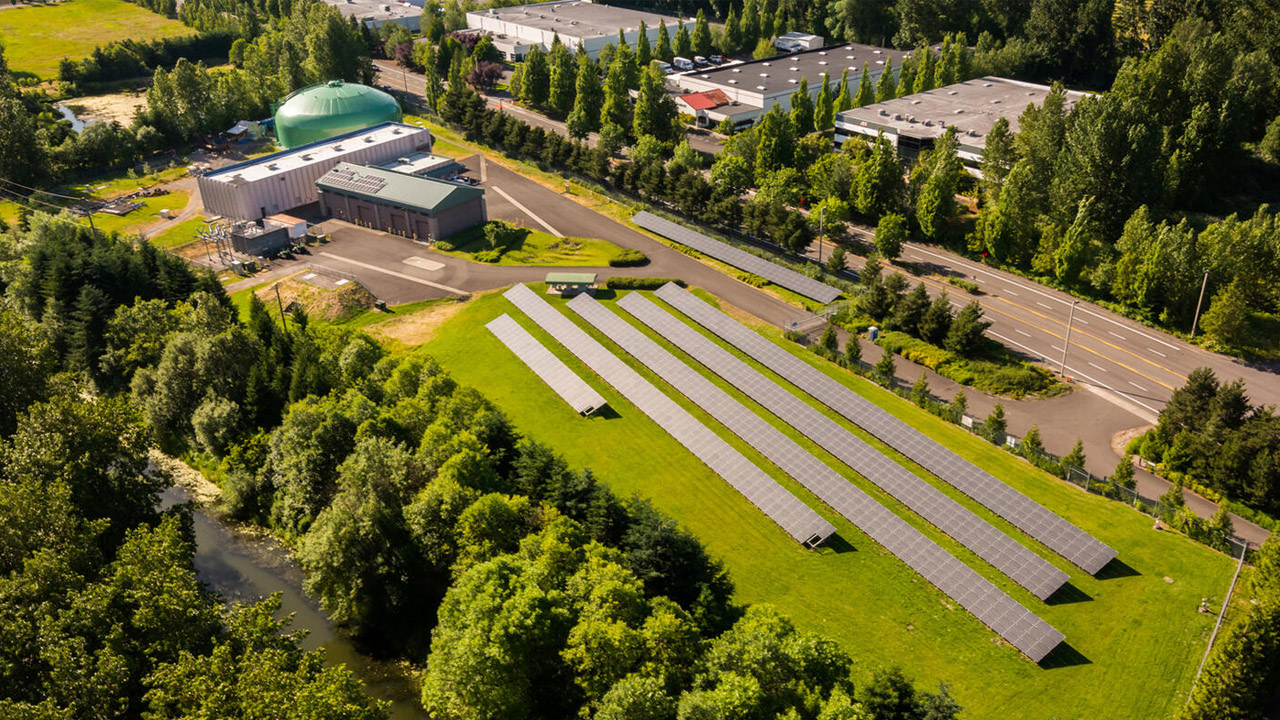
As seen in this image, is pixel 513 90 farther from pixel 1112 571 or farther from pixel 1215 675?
pixel 1215 675

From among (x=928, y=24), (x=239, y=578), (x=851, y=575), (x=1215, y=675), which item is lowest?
(x=239, y=578)

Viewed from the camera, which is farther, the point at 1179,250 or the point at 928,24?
the point at 928,24

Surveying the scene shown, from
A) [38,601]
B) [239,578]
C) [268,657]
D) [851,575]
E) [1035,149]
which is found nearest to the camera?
[268,657]

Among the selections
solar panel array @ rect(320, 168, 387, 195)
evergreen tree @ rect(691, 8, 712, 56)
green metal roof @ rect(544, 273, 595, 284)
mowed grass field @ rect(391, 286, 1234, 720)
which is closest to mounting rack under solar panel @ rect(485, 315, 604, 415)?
mowed grass field @ rect(391, 286, 1234, 720)

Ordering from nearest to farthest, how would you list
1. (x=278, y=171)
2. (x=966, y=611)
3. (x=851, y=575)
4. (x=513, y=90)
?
1. (x=966, y=611)
2. (x=851, y=575)
3. (x=278, y=171)
4. (x=513, y=90)

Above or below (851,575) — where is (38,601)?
above

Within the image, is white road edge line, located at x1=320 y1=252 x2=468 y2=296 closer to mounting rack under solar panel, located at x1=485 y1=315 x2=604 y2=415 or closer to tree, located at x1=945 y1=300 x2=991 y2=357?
mounting rack under solar panel, located at x1=485 y1=315 x2=604 y2=415

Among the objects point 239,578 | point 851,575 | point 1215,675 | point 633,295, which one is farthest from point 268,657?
point 633,295
